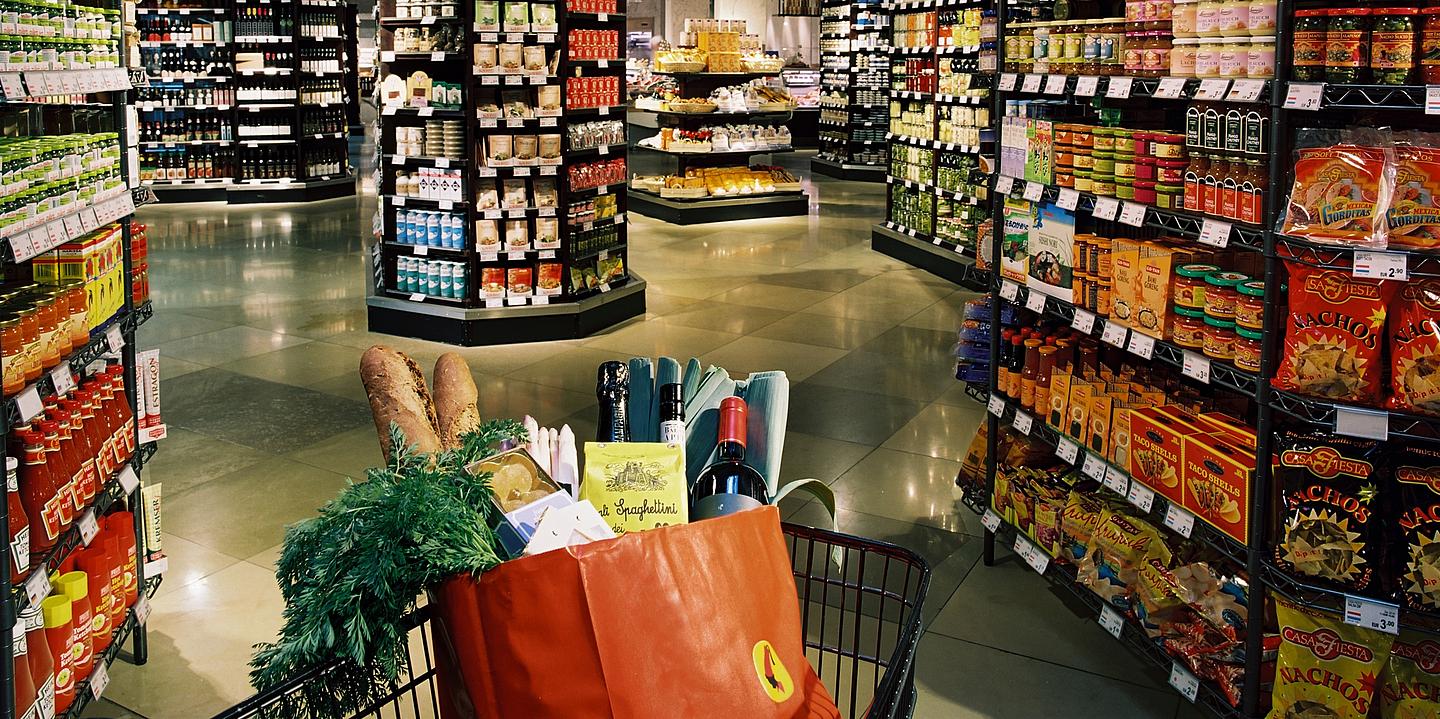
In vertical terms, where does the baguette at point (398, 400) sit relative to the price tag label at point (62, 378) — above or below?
above

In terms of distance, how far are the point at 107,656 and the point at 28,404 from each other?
35.1 inches

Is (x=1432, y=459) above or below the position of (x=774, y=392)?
below

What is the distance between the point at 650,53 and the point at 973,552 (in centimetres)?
1960

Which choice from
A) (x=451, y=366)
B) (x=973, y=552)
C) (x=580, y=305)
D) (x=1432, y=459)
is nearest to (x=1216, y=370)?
(x=1432, y=459)

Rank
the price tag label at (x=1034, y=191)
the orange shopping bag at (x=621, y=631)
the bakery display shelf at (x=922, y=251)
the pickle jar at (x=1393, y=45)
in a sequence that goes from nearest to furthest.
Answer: the orange shopping bag at (x=621, y=631) < the pickle jar at (x=1393, y=45) < the price tag label at (x=1034, y=191) < the bakery display shelf at (x=922, y=251)

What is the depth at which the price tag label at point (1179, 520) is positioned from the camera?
10.4 feet

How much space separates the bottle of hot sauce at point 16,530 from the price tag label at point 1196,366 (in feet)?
9.07

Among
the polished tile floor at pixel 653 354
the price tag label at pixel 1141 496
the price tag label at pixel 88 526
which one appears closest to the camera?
the price tag label at pixel 88 526

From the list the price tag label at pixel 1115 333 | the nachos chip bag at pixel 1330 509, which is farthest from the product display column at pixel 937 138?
the nachos chip bag at pixel 1330 509

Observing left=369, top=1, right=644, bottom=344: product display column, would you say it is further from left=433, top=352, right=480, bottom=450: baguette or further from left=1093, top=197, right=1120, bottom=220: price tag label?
left=433, top=352, right=480, bottom=450: baguette

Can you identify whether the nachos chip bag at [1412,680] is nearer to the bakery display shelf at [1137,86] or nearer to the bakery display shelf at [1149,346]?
the bakery display shelf at [1149,346]

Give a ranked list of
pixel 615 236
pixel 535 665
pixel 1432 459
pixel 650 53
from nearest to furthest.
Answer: pixel 535 665, pixel 1432 459, pixel 615 236, pixel 650 53

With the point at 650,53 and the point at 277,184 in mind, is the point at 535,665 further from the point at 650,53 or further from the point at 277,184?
the point at 650,53

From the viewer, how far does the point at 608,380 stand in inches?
76.9
